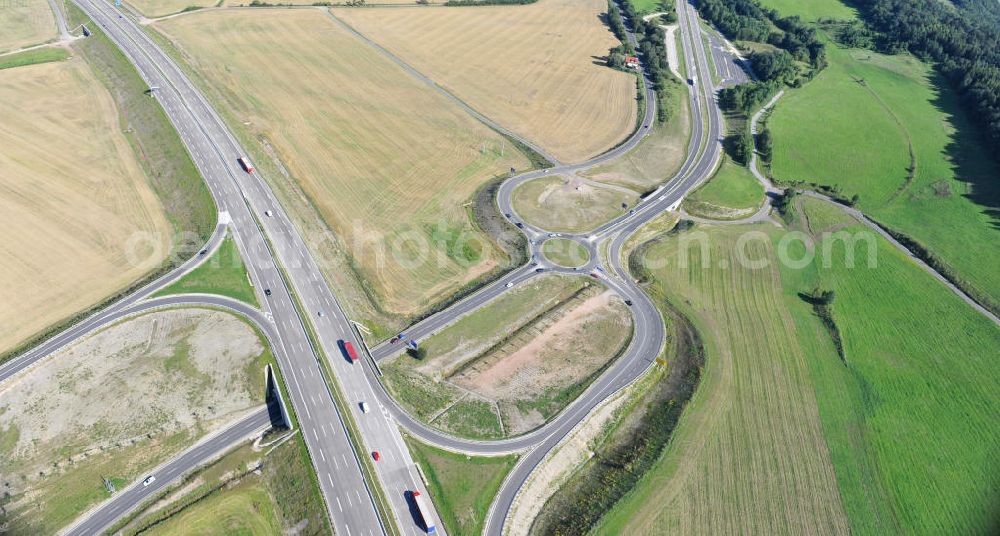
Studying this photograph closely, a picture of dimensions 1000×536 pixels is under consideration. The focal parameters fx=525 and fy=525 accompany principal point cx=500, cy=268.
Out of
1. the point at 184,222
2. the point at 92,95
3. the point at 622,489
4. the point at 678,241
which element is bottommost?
the point at 622,489

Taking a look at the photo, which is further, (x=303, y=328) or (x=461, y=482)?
(x=303, y=328)

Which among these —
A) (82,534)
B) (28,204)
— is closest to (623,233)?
(82,534)

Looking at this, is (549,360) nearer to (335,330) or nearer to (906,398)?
(335,330)

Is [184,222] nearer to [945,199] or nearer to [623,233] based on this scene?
[623,233]

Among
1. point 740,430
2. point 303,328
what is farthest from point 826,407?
point 303,328

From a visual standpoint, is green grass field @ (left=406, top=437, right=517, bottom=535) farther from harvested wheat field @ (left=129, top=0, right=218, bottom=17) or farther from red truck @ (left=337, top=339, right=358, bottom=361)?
harvested wheat field @ (left=129, top=0, right=218, bottom=17)

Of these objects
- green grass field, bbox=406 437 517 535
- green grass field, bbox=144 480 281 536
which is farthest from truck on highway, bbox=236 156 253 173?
green grass field, bbox=406 437 517 535
